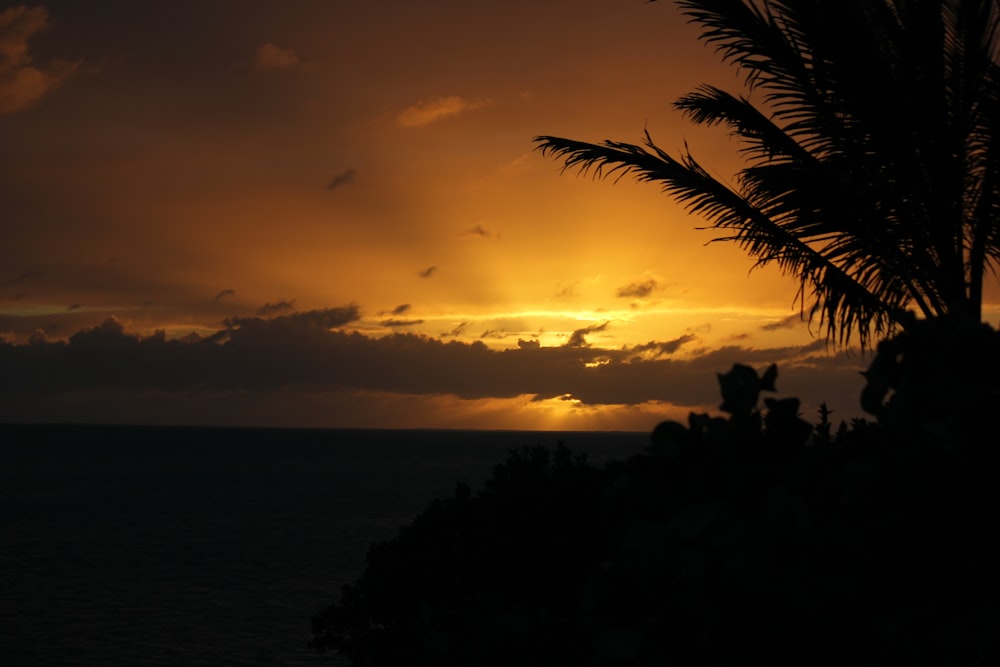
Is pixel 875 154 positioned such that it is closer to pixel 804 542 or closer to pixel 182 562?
pixel 804 542

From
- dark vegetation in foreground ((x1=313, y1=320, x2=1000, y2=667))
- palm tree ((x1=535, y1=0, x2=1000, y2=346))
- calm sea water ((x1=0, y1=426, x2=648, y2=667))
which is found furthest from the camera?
calm sea water ((x1=0, y1=426, x2=648, y2=667))

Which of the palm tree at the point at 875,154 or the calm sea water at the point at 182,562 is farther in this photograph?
the calm sea water at the point at 182,562

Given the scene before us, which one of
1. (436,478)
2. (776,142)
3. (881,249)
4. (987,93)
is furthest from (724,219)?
(436,478)

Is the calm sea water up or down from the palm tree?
down

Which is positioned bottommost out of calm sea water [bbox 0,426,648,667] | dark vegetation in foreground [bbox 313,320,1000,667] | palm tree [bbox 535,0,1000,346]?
calm sea water [bbox 0,426,648,667]

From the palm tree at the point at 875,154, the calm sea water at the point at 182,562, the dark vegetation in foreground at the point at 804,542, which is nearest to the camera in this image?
the dark vegetation in foreground at the point at 804,542

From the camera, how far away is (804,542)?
307 cm

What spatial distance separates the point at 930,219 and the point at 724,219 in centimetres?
200

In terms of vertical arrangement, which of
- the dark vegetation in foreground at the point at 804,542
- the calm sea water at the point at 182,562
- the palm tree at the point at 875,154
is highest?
the palm tree at the point at 875,154

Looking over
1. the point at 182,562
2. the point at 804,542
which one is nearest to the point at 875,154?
the point at 804,542

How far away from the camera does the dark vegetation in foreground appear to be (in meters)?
3.03

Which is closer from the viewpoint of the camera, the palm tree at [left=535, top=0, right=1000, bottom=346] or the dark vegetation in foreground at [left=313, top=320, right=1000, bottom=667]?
the dark vegetation in foreground at [left=313, top=320, right=1000, bottom=667]

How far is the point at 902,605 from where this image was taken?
3.17m

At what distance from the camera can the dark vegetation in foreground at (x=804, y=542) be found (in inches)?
119
